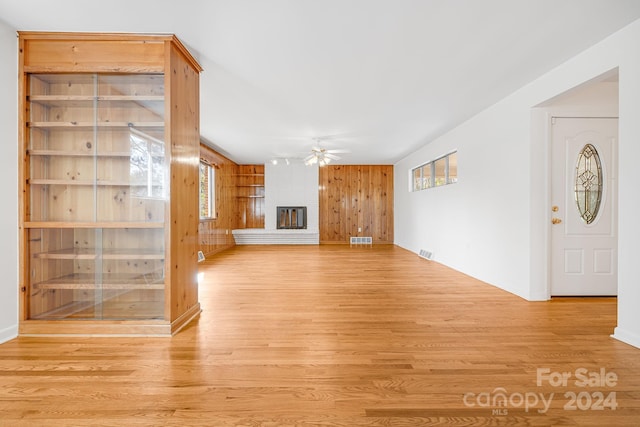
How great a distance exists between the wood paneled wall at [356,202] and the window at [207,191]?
11.1 ft

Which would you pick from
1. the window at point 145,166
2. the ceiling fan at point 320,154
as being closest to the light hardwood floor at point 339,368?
the window at point 145,166

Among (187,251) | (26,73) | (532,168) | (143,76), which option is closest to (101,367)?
(187,251)

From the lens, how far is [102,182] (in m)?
2.61

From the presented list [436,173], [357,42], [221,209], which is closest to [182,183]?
[357,42]

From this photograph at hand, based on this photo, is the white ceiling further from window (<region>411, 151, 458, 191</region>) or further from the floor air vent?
the floor air vent

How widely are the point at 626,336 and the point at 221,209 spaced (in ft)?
25.3

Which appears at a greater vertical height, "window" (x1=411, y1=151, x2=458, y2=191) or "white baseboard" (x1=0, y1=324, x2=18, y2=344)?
"window" (x1=411, y1=151, x2=458, y2=191)

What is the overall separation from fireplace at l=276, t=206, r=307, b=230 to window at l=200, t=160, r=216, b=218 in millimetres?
2312

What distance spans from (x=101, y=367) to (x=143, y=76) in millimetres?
2255

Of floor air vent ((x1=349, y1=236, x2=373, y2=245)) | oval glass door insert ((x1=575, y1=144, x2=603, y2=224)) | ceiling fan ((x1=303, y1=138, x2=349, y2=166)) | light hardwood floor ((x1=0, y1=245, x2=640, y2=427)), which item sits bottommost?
light hardwood floor ((x1=0, y1=245, x2=640, y2=427))

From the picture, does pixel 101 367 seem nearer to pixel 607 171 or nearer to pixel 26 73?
pixel 26 73

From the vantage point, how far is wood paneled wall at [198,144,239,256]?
22.6ft

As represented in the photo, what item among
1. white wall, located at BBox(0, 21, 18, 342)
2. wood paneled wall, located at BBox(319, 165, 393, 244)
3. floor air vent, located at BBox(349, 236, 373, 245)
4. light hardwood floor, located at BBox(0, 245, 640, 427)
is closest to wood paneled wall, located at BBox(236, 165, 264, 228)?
wood paneled wall, located at BBox(319, 165, 393, 244)

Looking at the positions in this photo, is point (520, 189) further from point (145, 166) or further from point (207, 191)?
point (207, 191)
